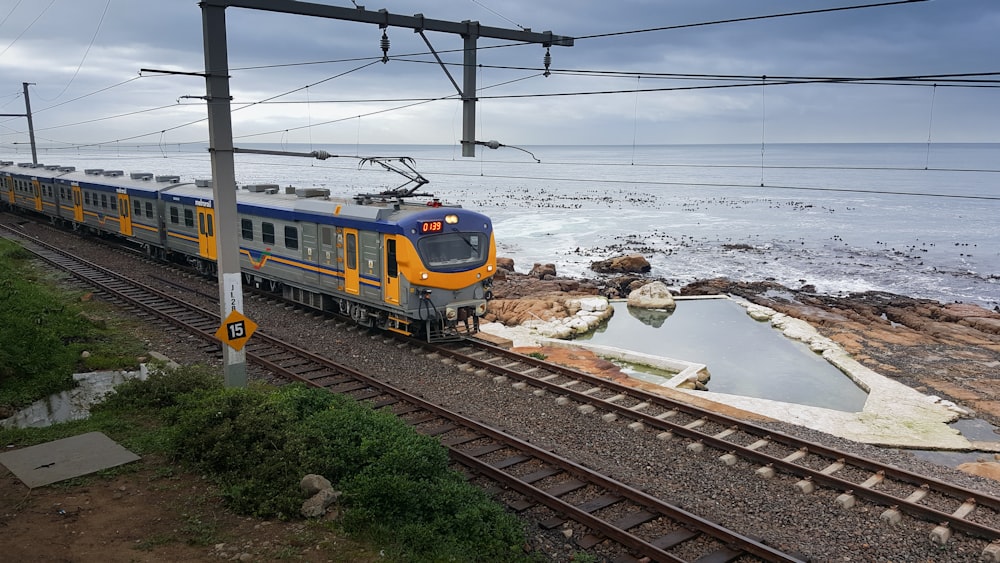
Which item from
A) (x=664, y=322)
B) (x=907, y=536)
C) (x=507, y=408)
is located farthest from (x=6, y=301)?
(x=664, y=322)

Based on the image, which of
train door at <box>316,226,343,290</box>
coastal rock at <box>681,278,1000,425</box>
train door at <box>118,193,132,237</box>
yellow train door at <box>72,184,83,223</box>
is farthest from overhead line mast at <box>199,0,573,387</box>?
yellow train door at <box>72,184,83,223</box>

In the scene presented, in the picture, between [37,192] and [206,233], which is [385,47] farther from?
[37,192]

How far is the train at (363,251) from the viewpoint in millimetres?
15234

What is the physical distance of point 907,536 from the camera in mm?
8406

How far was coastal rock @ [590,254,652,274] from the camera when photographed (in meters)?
40.1

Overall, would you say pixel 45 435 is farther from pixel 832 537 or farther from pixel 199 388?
pixel 832 537

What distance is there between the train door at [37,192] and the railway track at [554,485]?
31.7m

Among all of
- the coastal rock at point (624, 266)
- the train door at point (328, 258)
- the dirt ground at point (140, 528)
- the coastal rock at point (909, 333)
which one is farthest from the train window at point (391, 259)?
the coastal rock at point (624, 266)

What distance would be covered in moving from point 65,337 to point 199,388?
215 inches

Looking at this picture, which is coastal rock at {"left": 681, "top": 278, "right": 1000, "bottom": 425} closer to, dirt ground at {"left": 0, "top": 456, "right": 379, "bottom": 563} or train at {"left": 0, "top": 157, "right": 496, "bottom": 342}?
train at {"left": 0, "top": 157, "right": 496, "bottom": 342}

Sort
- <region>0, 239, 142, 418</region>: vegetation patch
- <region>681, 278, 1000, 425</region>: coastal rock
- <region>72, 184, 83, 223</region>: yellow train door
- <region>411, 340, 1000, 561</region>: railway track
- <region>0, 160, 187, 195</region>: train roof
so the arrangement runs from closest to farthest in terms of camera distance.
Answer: <region>411, 340, 1000, 561</region>: railway track, <region>0, 239, 142, 418</region>: vegetation patch, <region>681, 278, 1000, 425</region>: coastal rock, <region>0, 160, 187, 195</region>: train roof, <region>72, 184, 83, 223</region>: yellow train door

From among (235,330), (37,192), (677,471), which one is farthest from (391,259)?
(37,192)

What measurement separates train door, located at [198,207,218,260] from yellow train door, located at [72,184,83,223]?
47.3ft

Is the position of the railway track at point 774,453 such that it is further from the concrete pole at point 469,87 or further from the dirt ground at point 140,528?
the dirt ground at point 140,528
